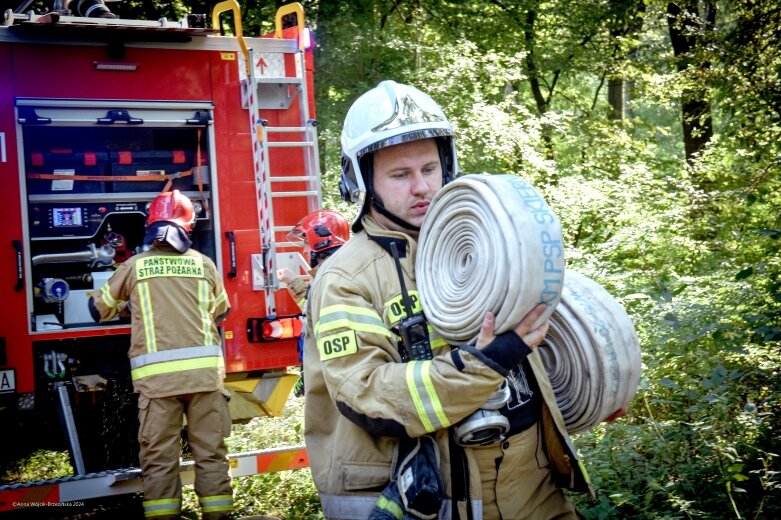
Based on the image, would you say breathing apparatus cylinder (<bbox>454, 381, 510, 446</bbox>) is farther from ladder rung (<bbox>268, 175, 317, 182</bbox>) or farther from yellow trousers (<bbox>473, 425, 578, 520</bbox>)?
ladder rung (<bbox>268, 175, 317, 182</bbox>)

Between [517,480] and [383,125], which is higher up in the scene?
[383,125]

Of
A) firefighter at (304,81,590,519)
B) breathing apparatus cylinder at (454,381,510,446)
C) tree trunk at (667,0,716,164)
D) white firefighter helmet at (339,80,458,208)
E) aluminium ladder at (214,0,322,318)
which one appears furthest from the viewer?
tree trunk at (667,0,716,164)

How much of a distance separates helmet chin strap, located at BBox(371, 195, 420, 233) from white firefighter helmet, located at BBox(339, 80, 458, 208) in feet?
0.15

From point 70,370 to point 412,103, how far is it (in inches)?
160

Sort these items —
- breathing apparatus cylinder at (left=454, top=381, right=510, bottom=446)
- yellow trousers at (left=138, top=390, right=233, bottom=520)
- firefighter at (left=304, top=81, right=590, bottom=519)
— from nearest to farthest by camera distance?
1. firefighter at (left=304, top=81, right=590, bottom=519)
2. breathing apparatus cylinder at (left=454, top=381, right=510, bottom=446)
3. yellow trousers at (left=138, top=390, right=233, bottom=520)

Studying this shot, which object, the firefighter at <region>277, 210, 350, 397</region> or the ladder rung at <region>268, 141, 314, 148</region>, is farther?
the ladder rung at <region>268, 141, 314, 148</region>

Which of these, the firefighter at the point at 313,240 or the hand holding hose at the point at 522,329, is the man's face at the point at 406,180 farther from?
the firefighter at the point at 313,240

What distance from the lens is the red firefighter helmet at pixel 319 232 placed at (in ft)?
19.1

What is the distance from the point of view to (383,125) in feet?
9.22

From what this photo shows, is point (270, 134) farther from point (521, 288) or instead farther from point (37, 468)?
point (521, 288)

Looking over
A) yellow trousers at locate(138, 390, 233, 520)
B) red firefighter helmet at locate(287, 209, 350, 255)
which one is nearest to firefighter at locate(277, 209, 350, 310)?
red firefighter helmet at locate(287, 209, 350, 255)

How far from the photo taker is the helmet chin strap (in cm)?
287

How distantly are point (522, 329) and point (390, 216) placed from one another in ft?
2.27

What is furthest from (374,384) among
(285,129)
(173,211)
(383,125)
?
(285,129)
